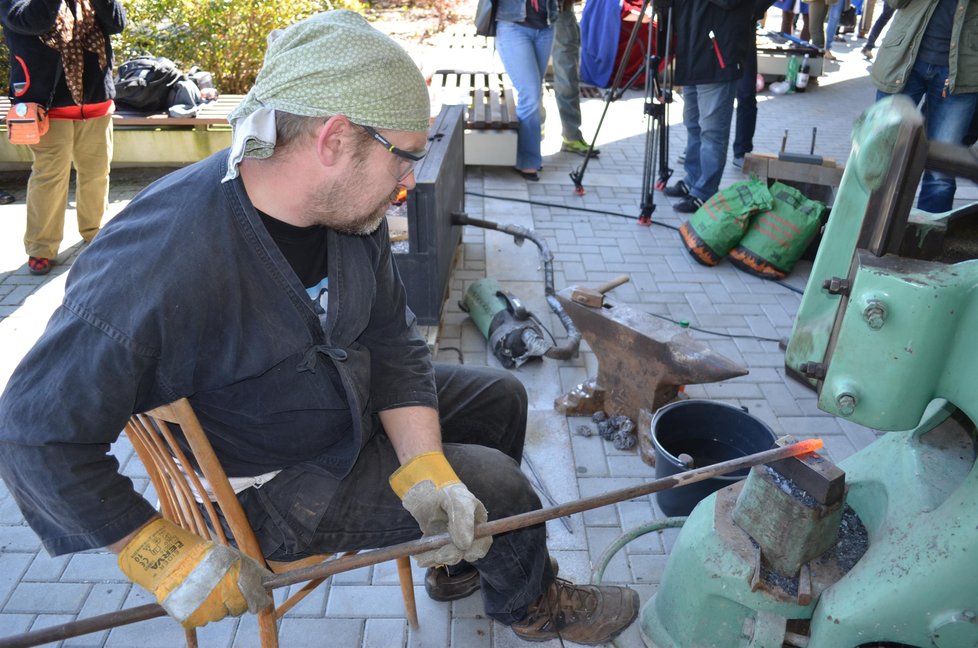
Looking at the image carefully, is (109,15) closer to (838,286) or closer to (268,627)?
(268,627)

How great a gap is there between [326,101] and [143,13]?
6.21 meters

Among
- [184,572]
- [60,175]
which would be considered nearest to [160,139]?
[60,175]

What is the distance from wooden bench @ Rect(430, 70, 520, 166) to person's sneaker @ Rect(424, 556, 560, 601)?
3911 millimetres

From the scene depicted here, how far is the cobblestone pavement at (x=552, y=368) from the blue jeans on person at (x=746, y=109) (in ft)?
0.84

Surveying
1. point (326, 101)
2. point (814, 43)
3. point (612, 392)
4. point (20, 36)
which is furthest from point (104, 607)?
point (814, 43)

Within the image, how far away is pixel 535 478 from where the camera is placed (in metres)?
3.00

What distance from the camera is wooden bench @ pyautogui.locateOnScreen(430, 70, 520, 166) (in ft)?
19.5

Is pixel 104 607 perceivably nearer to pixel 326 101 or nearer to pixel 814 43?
pixel 326 101

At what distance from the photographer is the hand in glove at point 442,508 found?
1756 mm

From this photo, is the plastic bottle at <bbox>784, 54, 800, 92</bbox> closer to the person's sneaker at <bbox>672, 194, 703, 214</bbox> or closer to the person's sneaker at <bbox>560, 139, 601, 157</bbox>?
the person's sneaker at <bbox>560, 139, 601, 157</bbox>

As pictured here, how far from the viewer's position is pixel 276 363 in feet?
5.66

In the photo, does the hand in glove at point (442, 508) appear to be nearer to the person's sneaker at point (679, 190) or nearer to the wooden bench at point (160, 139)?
the person's sneaker at point (679, 190)

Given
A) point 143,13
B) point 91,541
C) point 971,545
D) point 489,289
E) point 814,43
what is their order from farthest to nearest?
point 814,43 < point 143,13 < point 489,289 < point 971,545 < point 91,541

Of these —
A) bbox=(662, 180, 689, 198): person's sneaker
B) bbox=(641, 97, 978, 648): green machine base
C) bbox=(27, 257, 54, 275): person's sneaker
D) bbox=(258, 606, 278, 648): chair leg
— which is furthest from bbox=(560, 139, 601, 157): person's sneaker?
bbox=(258, 606, 278, 648): chair leg
